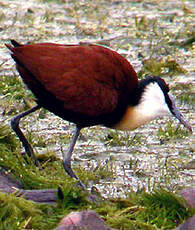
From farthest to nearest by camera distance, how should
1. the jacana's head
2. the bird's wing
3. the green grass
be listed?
the jacana's head < the bird's wing < the green grass

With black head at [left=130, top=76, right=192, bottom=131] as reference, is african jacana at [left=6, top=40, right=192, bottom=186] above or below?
above

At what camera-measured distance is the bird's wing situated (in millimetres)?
4719

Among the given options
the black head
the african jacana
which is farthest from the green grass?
the black head

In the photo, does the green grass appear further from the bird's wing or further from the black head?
the black head

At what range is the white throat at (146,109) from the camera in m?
5.05

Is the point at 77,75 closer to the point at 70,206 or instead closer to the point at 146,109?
the point at 146,109

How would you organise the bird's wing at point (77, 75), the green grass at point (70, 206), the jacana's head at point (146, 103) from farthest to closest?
the jacana's head at point (146, 103)
the bird's wing at point (77, 75)
the green grass at point (70, 206)

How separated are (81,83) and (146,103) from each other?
60 cm

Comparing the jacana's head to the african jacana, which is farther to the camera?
the jacana's head

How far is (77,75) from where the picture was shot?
4730 mm

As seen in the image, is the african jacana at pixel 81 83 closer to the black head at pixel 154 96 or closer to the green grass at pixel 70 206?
the black head at pixel 154 96

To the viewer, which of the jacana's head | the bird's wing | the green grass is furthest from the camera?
the jacana's head

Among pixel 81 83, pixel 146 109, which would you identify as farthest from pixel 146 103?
pixel 81 83

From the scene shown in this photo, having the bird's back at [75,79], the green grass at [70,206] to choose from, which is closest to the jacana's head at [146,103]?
the bird's back at [75,79]
